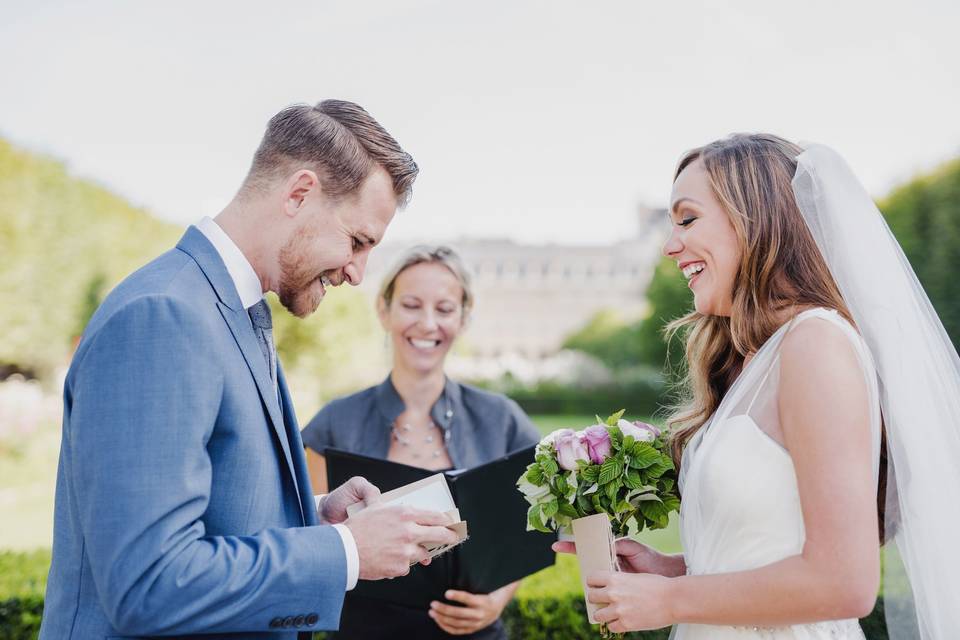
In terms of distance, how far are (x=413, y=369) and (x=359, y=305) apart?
17.3 m

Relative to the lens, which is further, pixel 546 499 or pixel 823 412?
pixel 546 499

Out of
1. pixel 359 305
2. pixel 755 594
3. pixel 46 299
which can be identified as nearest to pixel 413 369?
pixel 755 594

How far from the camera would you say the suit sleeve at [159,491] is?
161cm

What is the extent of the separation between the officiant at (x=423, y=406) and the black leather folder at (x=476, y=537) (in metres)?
0.59

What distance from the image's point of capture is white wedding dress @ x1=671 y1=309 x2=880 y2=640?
209cm

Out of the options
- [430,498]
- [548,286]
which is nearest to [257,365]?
[430,498]

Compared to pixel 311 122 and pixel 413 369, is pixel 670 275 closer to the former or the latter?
pixel 413 369

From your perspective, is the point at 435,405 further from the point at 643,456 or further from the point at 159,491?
the point at 159,491

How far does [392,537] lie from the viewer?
195 cm

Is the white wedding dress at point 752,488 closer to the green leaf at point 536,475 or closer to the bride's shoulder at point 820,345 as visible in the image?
the bride's shoulder at point 820,345

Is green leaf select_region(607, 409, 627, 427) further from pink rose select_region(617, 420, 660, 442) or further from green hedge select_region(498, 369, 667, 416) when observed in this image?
green hedge select_region(498, 369, 667, 416)

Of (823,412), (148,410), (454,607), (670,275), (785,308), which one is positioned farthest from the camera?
(670,275)

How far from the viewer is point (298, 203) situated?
2.12m

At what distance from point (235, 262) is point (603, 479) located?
122 cm
